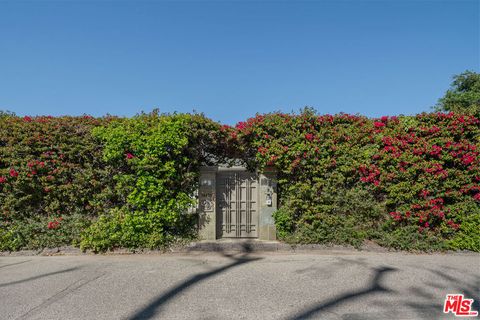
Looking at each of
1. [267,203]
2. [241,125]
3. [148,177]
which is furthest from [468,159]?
[148,177]

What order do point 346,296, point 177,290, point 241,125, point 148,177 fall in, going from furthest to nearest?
point 241,125, point 148,177, point 177,290, point 346,296

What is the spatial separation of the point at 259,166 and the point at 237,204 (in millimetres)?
1087

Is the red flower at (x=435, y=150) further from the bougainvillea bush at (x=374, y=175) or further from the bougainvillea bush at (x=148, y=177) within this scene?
the bougainvillea bush at (x=148, y=177)

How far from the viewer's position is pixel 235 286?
4367mm

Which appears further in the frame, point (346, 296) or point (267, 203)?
point (267, 203)

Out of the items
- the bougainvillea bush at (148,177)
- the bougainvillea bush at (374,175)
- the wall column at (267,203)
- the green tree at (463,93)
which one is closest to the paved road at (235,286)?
the bougainvillea bush at (148,177)

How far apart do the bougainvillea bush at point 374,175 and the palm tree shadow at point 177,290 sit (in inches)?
63.8

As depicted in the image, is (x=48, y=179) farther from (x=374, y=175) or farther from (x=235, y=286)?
(x=374, y=175)

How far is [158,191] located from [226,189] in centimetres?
165

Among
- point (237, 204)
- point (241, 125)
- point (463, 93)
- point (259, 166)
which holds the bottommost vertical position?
point (237, 204)

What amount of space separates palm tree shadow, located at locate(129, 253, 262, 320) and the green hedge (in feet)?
5.16

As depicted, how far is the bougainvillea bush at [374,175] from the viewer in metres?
6.56

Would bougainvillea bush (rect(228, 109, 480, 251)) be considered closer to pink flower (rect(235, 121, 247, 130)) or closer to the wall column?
pink flower (rect(235, 121, 247, 130))

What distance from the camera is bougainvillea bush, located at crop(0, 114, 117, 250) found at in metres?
6.49
